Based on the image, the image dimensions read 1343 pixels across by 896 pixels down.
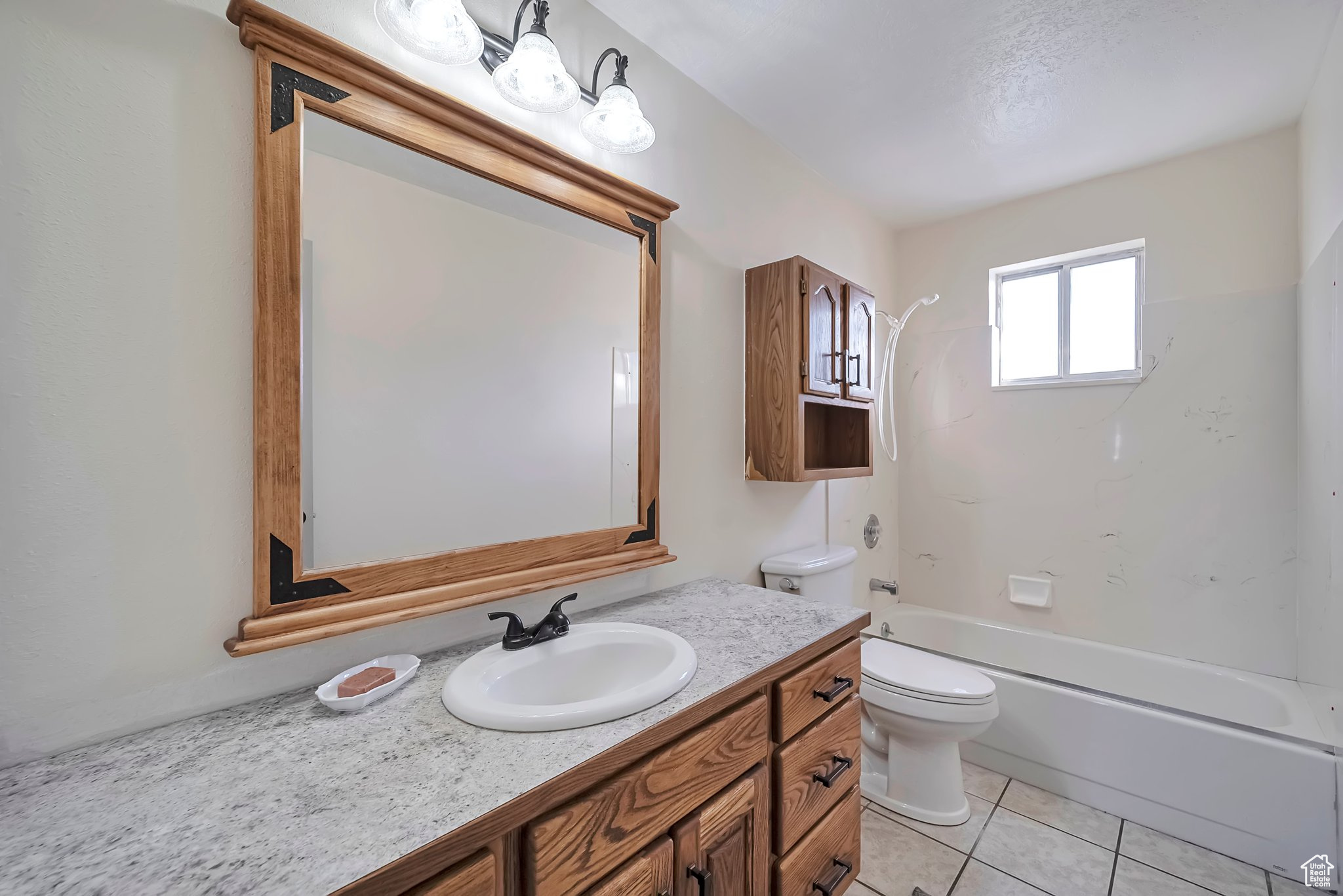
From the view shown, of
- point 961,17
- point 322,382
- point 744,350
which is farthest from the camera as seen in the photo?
point 744,350

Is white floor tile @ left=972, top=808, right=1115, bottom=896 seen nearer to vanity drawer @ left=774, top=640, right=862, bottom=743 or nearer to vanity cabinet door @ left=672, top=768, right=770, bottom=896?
vanity drawer @ left=774, top=640, right=862, bottom=743

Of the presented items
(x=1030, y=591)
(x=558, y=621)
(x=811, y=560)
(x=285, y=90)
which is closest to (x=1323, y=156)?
(x=1030, y=591)

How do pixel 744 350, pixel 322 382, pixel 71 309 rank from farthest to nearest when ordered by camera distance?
pixel 744 350, pixel 322 382, pixel 71 309

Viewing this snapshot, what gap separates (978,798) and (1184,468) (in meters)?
1.58

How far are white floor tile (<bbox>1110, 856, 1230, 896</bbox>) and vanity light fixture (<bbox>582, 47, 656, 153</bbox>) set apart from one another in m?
2.46

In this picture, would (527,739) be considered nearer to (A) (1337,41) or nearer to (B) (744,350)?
(B) (744,350)

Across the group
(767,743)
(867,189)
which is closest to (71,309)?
(767,743)

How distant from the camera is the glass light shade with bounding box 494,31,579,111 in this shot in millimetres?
1105

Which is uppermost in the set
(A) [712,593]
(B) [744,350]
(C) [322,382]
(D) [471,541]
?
(B) [744,350]

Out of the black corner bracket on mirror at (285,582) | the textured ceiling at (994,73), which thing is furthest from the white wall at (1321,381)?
the black corner bracket on mirror at (285,582)

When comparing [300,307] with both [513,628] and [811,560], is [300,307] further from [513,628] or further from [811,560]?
[811,560]

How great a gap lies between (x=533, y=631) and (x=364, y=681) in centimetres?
31

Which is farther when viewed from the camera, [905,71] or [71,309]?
[905,71]

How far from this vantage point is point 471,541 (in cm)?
116
